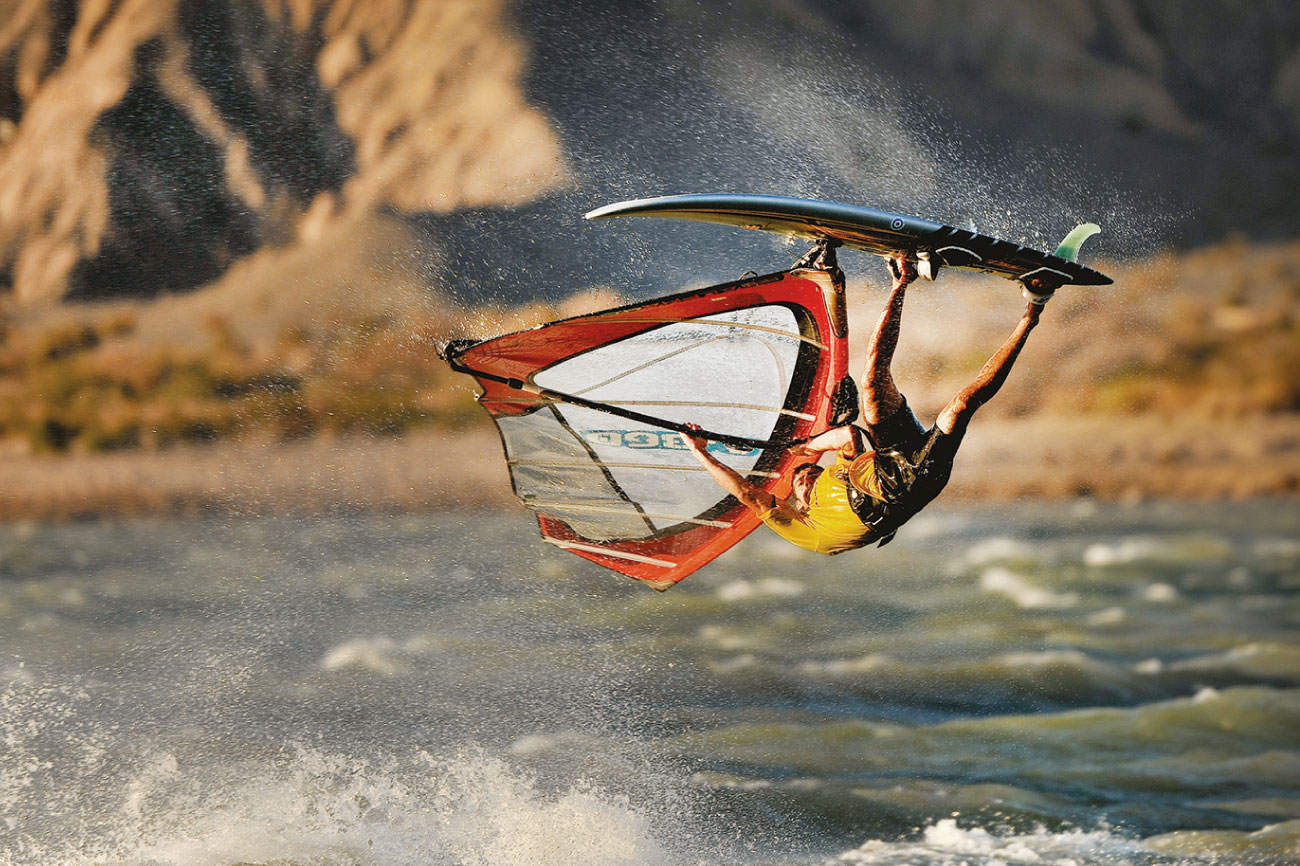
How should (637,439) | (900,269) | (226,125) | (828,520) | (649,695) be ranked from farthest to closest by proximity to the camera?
1. (649,695)
2. (226,125)
3. (637,439)
4. (828,520)
5. (900,269)

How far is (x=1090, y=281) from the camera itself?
2672mm

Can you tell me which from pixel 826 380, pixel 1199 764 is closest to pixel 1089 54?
pixel 826 380

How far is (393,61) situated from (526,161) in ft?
1.92

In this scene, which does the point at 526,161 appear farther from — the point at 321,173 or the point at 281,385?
the point at 281,385

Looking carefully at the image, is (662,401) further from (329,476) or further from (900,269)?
(329,476)

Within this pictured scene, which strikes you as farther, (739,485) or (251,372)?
(251,372)

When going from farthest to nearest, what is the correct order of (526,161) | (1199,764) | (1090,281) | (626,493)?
(1199,764)
(526,161)
(626,493)
(1090,281)

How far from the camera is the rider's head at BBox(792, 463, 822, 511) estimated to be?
8.94 feet

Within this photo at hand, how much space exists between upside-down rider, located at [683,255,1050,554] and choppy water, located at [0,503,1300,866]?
0.78 m

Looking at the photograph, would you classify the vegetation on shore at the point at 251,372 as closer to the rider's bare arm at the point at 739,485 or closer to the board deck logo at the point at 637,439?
the board deck logo at the point at 637,439

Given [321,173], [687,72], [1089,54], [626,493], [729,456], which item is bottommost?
[626,493]

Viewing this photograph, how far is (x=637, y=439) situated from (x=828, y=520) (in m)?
0.57

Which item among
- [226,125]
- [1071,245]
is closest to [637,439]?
[1071,245]

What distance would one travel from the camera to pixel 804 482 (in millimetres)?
2738
